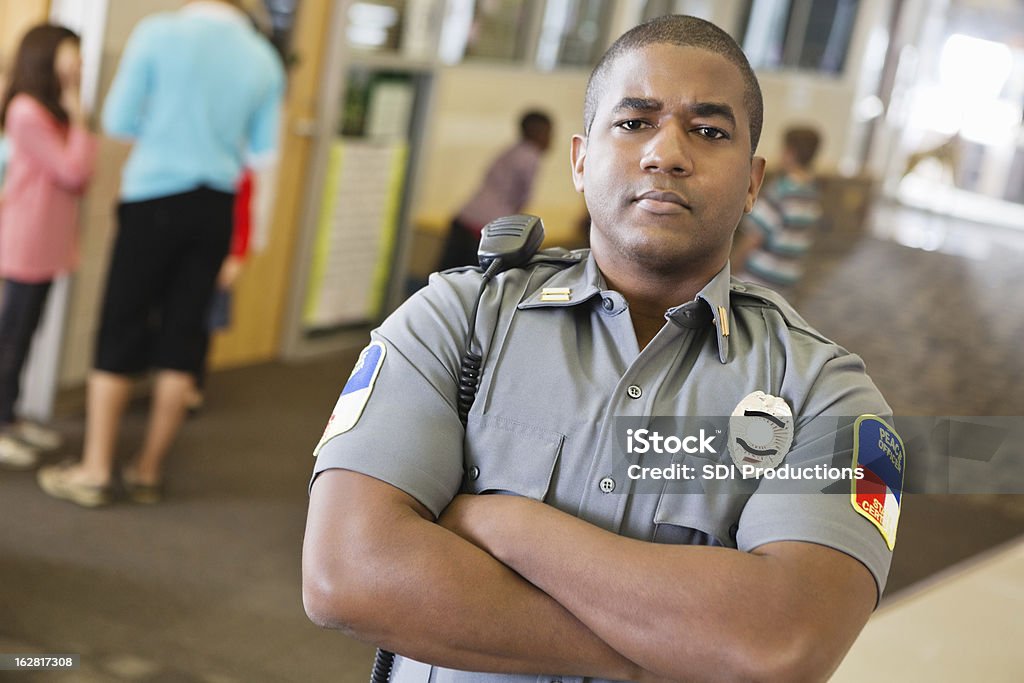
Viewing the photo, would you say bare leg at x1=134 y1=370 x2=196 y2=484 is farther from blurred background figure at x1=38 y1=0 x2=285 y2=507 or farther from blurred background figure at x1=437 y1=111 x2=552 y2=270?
blurred background figure at x1=437 y1=111 x2=552 y2=270

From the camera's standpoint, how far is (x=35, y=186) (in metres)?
3.63

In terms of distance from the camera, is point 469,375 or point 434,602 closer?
point 434,602

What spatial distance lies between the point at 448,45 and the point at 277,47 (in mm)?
1767

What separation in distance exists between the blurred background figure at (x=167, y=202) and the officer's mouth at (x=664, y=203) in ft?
8.00

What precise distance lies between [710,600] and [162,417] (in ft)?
8.93

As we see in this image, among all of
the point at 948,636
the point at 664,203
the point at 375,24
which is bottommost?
the point at 948,636

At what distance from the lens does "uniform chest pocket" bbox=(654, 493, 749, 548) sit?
4.19ft

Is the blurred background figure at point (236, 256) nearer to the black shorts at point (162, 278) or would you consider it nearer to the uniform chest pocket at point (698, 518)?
the black shorts at point (162, 278)

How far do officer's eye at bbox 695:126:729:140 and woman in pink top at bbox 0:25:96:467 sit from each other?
2.74m

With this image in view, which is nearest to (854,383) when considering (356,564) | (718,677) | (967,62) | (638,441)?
(638,441)

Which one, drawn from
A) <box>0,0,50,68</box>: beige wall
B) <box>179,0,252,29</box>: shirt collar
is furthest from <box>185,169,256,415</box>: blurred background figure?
<box>0,0,50,68</box>: beige wall

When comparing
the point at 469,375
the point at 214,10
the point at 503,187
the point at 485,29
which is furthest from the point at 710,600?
the point at 485,29

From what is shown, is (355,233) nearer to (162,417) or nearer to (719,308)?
(162,417)

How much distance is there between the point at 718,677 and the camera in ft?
3.89
